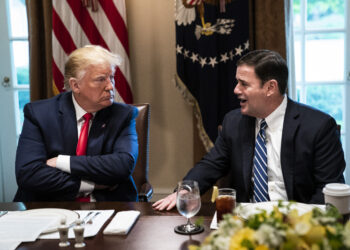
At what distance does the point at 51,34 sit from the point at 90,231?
2379mm

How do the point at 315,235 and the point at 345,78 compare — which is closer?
the point at 315,235

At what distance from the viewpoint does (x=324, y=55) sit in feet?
10.9

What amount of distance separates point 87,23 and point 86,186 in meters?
1.68

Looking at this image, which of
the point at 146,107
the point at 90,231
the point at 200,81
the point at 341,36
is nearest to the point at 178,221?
the point at 90,231

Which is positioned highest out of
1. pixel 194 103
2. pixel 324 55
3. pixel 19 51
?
pixel 19 51

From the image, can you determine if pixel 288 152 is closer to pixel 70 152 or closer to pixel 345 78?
pixel 70 152

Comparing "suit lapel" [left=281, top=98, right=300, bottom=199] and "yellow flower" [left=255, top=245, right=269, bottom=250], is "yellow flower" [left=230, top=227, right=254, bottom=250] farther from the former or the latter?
"suit lapel" [left=281, top=98, right=300, bottom=199]

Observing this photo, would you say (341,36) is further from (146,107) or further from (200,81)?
(146,107)

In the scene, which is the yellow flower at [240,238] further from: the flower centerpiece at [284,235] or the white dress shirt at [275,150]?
the white dress shirt at [275,150]

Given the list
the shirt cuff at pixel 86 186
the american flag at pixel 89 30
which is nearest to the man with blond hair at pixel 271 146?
the shirt cuff at pixel 86 186

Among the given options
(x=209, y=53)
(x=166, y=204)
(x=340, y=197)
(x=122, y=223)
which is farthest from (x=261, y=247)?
(x=209, y=53)

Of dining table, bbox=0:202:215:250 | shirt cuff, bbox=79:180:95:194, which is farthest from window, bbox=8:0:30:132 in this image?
dining table, bbox=0:202:215:250

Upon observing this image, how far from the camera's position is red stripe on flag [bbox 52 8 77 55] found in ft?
10.3

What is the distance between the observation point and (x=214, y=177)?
6.51 ft
